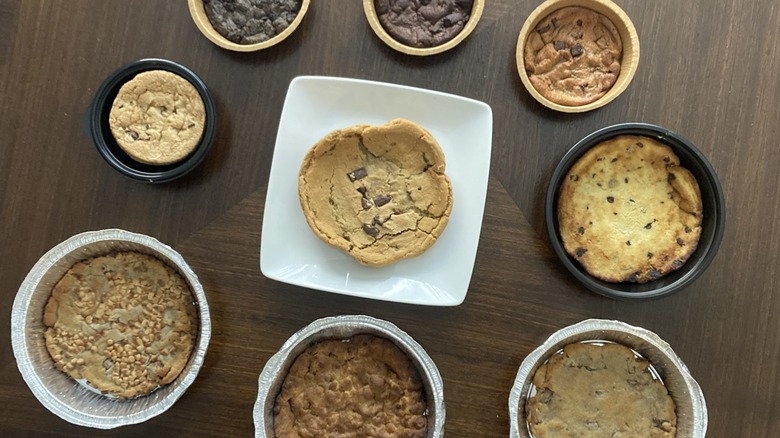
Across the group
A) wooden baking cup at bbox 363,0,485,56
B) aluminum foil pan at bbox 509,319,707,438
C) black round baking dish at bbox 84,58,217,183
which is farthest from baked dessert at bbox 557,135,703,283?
black round baking dish at bbox 84,58,217,183

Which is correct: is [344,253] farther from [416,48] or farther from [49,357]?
[49,357]

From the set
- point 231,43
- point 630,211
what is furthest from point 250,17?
point 630,211

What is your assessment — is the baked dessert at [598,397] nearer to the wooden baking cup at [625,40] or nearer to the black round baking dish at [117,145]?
the wooden baking cup at [625,40]

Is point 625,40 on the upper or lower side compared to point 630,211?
upper

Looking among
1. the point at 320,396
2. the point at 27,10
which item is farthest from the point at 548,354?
the point at 27,10

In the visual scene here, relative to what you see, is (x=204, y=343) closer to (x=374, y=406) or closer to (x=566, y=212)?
(x=374, y=406)

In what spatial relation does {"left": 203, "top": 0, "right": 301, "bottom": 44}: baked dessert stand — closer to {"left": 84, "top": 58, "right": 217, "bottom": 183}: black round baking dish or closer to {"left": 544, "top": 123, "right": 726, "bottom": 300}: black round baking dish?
{"left": 84, "top": 58, "right": 217, "bottom": 183}: black round baking dish
